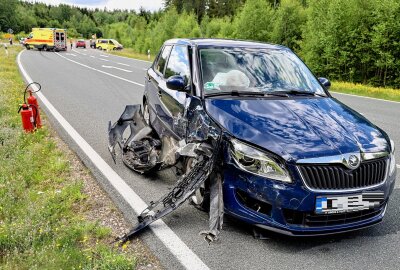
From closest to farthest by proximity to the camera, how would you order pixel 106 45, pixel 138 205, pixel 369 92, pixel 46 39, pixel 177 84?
pixel 138 205 < pixel 177 84 < pixel 369 92 < pixel 46 39 < pixel 106 45

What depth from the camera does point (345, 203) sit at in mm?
3344

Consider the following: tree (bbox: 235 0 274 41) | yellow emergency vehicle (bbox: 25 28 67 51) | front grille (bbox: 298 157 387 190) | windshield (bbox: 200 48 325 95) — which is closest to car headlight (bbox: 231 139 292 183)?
front grille (bbox: 298 157 387 190)

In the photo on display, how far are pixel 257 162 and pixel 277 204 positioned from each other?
0.39 metres

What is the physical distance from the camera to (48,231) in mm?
3566

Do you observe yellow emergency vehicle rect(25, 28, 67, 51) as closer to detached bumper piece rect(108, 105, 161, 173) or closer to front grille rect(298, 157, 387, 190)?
detached bumper piece rect(108, 105, 161, 173)

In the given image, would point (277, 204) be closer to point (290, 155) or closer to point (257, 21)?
point (290, 155)

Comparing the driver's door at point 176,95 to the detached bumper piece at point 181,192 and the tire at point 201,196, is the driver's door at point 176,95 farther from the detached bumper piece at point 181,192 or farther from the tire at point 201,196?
the detached bumper piece at point 181,192

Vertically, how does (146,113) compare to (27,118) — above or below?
above

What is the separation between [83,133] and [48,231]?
4.07 m

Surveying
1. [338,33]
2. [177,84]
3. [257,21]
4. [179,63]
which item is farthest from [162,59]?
[257,21]

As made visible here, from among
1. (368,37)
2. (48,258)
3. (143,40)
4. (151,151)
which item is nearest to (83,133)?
(151,151)

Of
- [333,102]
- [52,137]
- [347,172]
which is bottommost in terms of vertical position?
[52,137]

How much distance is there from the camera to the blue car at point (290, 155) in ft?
10.8

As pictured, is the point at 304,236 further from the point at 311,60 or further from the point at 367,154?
the point at 311,60
